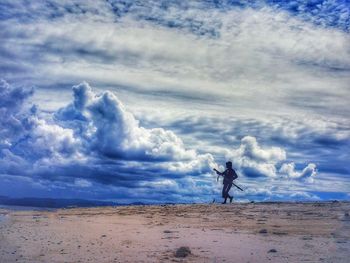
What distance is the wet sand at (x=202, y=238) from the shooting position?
11.4 m

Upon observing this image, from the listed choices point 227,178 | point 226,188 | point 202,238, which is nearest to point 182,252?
point 202,238

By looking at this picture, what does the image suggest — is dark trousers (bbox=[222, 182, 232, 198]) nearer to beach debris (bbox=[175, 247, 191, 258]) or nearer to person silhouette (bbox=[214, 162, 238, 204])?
person silhouette (bbox=[214, 162, 238, 204])

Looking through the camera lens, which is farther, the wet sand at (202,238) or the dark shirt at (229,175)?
the dark shirt at (229,175)

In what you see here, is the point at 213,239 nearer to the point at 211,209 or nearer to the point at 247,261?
the point at 247,261

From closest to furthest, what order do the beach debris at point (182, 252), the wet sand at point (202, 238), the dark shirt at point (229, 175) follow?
the beach debris at point (182, 252) < the wet sand at point (202, 238) < the dark shirt at point (229, 175)

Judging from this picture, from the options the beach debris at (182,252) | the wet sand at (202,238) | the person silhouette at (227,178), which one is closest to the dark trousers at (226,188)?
the person silhouette at (227,178)

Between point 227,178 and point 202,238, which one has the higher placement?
point 227,178

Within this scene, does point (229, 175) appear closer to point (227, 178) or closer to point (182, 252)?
point (227, 178)

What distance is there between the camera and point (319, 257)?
11148 mm

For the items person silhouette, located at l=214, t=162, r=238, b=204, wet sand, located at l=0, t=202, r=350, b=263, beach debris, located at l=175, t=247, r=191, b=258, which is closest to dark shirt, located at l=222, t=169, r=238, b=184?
person silhouette, located at l=214, t=162, r=238, b=204

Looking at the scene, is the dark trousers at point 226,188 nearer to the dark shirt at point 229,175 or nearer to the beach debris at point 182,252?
the dark shirt at point 229,175

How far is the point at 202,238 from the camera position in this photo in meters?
14.4

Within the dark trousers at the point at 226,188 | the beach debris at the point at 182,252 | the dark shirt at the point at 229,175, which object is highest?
the dark shirt at the point at 229,175

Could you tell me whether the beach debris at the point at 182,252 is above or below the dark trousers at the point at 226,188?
below
